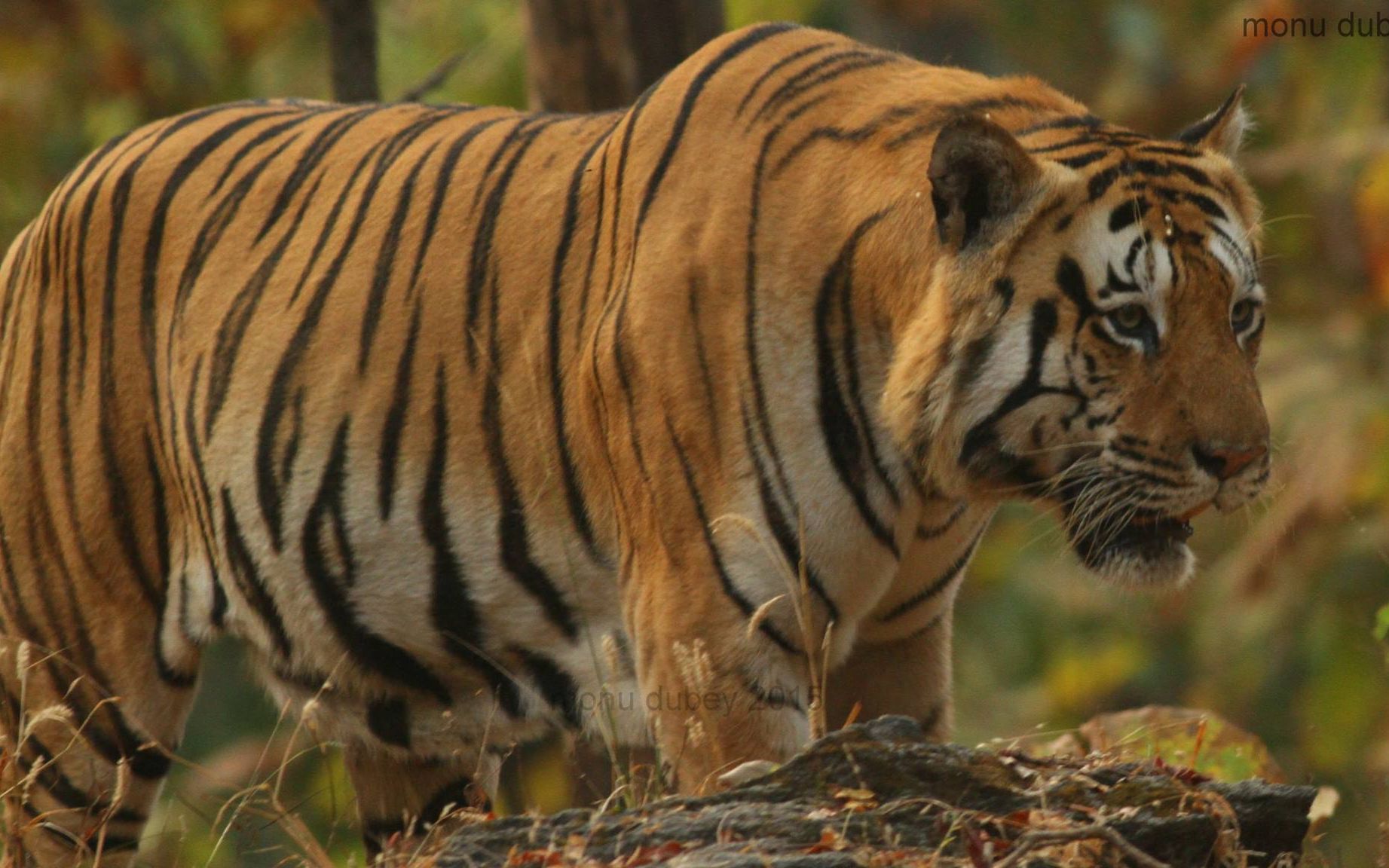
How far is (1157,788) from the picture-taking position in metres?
3.33

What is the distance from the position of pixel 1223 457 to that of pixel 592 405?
1.31 meters

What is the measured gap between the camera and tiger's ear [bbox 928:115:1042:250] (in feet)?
12.8

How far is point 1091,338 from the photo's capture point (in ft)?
13.0

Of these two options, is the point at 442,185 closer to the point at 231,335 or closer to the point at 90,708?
the point at 231,335

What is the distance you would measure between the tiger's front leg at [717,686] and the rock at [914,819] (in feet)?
2.22

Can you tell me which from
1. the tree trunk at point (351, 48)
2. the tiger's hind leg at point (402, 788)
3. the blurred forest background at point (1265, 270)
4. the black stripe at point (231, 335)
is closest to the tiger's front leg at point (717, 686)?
the black stripe at point (231, 335)

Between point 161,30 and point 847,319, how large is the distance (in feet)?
41.0

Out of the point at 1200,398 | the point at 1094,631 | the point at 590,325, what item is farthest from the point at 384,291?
the point at 1094,631

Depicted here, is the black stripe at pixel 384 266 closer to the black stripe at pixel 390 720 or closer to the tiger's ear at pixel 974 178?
the black stripe at pixel 390 720

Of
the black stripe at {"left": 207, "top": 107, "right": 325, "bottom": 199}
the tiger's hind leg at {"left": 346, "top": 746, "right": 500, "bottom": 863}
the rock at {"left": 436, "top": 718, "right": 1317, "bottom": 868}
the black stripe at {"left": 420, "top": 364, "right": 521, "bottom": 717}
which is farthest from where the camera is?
the tiger's hind leg at {"left": 346, "top": 746, "right": 500, "bottom": 863}

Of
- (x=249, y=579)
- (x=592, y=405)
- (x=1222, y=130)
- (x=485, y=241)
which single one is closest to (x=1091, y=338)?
(x=1222, y=130)

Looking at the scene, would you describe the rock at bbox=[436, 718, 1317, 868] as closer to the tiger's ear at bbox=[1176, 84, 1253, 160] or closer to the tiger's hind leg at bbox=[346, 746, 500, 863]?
the tiger's ear at bbox=[1176, 84, 1253, 160]

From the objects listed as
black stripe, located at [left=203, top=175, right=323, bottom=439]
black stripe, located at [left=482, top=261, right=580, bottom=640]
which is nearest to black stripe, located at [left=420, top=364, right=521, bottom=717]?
black stripe, located at [left=482, top=261, right=580, bottom=640]

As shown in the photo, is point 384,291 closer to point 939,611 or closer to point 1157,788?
point 939,611
